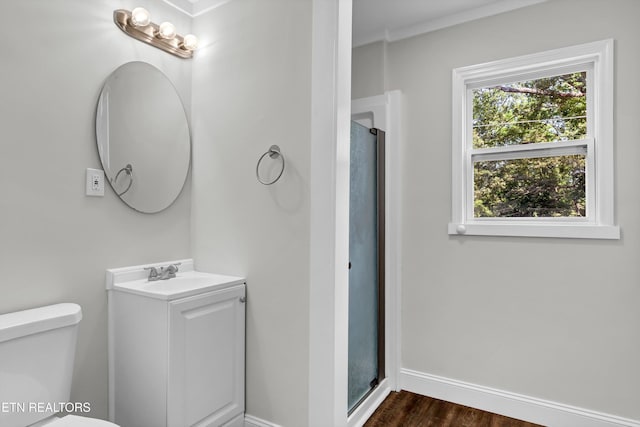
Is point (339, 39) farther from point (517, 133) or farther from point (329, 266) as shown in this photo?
point (517, 133)

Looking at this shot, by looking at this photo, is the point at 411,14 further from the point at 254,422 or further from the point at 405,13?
the point at 254,422

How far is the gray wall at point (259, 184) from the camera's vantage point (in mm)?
1673

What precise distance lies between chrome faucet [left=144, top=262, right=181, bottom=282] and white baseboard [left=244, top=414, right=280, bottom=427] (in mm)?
808

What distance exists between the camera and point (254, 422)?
1774 mm

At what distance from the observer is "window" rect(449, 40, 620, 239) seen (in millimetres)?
1937

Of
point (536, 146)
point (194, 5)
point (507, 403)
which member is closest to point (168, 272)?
point (194, 5)

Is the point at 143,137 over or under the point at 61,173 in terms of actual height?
over

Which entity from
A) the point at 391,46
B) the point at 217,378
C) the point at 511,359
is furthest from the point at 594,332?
the point at 391,46

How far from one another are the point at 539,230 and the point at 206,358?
6.28 feet

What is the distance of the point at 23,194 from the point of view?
1.40 m

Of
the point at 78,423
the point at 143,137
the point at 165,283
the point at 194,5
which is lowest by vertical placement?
the point at 78,423

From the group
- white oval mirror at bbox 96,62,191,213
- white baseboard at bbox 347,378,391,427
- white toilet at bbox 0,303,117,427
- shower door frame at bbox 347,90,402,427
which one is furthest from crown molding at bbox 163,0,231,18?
white baseboard at bbox 347,378,391,427

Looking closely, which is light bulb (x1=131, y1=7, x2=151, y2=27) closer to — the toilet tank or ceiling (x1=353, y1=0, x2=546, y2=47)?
ceiling (x1=353, y1=0, x2=546, y2=47)

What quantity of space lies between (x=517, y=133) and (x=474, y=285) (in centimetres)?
99
